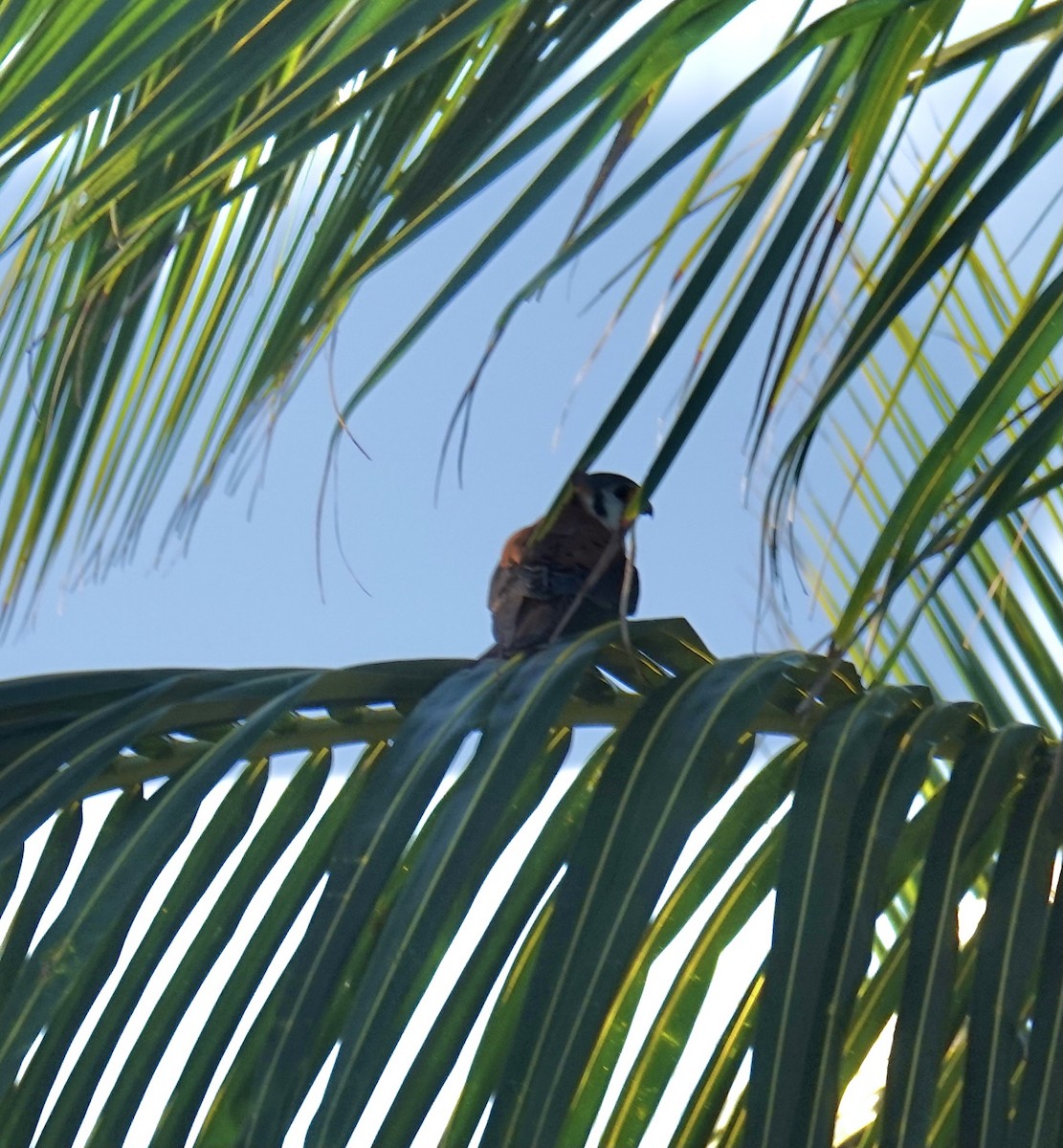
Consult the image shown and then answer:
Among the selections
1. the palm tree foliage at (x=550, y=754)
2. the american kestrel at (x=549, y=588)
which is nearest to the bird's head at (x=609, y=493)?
the american kestrel at (x=549, y=588)

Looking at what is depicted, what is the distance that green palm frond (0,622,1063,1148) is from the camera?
0.87m

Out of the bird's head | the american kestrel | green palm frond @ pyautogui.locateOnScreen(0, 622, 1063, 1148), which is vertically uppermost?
the bird's head

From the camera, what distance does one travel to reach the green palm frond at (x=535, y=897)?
869 millimetres

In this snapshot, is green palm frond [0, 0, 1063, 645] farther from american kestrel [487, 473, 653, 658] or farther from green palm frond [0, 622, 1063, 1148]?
american kestrel [487, 473, 653, 658]

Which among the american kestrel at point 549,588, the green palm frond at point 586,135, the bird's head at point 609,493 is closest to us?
the green palm frond at point 586,135

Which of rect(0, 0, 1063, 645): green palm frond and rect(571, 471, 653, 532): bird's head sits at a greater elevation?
rect(571, 471, 653, 532): bird's head

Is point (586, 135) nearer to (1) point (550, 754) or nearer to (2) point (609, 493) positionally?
(1) point (550, 754)

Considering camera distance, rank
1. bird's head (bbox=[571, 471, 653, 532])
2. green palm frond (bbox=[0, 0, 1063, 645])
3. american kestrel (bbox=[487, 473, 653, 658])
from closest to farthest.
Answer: green palm frond (bbox=[0, 0, 1063, 645])
american kestrel (bbox=[487, 473, 653, 658])
bird's head (bbox=[571, 471, 653, 532])

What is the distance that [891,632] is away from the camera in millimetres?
2125

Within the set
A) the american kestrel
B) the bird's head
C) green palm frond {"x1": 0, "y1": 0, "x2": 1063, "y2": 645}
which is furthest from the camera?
the bird's head

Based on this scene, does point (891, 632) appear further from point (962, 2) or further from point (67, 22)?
point (67, 22)

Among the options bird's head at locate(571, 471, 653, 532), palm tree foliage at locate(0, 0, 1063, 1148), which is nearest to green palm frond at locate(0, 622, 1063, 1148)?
palm tree foliage at locate(0, 0, 1063, 1148)

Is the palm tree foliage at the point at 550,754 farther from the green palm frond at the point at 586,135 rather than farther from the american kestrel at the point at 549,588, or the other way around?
the american kestrel at the point at 549,588

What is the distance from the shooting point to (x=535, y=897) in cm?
107
